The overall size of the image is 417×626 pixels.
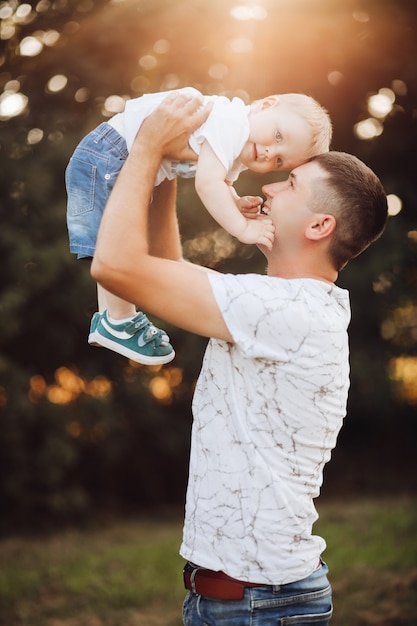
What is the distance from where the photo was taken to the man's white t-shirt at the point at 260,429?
1.84 m

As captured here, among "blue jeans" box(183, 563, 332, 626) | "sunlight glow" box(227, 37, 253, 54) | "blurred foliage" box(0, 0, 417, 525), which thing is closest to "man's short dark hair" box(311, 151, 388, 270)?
"blue jeans" box(183, 563, 332, 626)

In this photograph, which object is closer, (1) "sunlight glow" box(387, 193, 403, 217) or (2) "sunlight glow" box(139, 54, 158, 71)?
(2) "sunlight glow" box(139, 54, 158, 71)

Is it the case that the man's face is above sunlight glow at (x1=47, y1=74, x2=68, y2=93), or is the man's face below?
above

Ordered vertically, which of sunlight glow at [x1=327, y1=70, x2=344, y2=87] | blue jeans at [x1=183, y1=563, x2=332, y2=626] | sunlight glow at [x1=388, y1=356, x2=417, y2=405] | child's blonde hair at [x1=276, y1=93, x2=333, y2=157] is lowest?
sunlight glow at [x1=388, y1=356, x2=417, y2=405]

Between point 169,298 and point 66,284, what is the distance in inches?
177

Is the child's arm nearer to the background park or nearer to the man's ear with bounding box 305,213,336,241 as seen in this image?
the man's ear with bounding box 305,213,336,241

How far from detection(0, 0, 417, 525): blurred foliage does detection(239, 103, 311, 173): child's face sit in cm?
275

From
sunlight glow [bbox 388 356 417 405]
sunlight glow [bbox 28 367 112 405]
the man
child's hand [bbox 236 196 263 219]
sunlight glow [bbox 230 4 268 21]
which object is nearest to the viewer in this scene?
the man

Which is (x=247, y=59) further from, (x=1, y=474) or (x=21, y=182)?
(x=1, y=474)

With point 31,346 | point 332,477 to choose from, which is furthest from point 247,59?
point 332,477

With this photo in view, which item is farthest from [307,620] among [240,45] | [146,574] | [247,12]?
[240,45]

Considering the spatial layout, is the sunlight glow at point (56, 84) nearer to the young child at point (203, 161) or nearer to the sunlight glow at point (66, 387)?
the sunlight glow at point (66, 387)

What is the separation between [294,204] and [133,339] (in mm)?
587

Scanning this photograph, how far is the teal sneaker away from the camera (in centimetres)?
216
